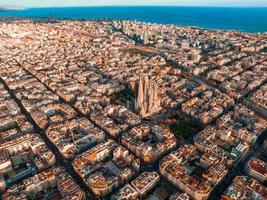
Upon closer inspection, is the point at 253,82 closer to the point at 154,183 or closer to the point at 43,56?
the point at 154,183

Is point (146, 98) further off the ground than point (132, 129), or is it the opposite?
point (146, 98)

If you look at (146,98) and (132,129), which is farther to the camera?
(146,98)

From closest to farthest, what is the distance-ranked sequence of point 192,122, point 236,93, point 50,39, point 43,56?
point 192,122 < point 236,93 < point 43,56 < point 50,39

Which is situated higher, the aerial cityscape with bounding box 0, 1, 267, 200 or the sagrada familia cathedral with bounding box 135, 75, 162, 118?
the sagrada familia cathedral with bounding box 135, 75, 162, 118

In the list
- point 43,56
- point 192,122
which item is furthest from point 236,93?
point 43,56

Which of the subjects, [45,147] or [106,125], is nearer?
[45,147]

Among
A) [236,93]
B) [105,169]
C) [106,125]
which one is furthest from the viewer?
[236,93]

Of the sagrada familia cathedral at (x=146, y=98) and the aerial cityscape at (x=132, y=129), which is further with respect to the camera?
the sagrada familia cathedral at (x=146, y=98)

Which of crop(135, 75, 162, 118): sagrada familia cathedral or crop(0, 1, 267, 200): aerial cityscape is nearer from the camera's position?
crop(0, 1, 267, 200): aerial cityscape
